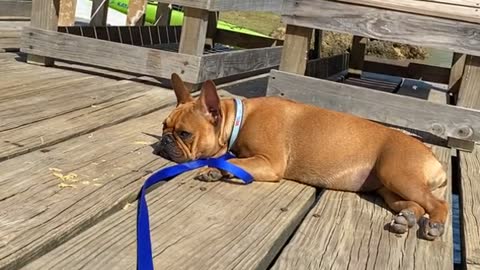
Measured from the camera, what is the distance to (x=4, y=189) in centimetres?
262

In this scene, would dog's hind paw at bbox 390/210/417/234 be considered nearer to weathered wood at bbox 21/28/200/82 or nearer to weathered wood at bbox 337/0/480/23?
weathered wood at bbox 337/0/480/23

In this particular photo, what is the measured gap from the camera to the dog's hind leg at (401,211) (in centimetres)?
283

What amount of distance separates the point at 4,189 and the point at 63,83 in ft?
7.76

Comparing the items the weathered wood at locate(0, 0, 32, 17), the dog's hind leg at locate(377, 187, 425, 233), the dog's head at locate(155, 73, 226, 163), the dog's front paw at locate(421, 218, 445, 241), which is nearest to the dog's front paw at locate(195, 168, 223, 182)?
the dog's head at locate(155, 73, 226, 163)

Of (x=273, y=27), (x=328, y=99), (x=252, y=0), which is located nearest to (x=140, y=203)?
(x=328, y=99)

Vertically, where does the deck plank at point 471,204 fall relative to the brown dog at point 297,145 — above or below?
below

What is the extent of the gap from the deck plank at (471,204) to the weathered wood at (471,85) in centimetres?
31

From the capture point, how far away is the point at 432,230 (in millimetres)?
2771

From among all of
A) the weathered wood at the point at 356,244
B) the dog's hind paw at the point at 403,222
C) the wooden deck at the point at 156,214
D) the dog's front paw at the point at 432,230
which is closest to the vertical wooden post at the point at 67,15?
the wooden deck at the point at 156,214

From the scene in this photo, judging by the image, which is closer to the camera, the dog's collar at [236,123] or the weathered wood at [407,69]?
the dog's collar at [236,123]

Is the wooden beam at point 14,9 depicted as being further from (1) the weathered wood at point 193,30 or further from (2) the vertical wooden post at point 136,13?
(1) the weathered wood at point 193,30

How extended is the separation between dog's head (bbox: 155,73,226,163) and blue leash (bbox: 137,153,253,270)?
0.06 metres

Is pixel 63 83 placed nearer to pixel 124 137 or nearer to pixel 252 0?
pixel 124 137

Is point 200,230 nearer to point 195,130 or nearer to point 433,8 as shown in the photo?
point 195,130
